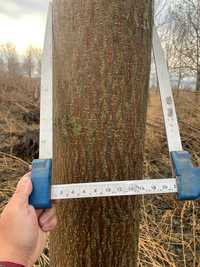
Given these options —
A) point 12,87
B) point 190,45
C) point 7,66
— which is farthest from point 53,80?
point 7,66

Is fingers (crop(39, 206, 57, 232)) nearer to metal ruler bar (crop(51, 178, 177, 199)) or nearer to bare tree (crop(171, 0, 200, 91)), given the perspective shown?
metal ruler bar (crop(51, 178, 177, 199))

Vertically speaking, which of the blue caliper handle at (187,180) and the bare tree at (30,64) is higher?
the bare tree at (30,64)

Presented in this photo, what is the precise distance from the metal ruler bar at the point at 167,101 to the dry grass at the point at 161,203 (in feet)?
3.67

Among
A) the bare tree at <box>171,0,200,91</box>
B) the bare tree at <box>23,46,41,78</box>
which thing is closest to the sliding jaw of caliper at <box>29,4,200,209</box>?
the bare tree at <box>171,0,200,91</box>

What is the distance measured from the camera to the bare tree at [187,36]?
7371 millimetres

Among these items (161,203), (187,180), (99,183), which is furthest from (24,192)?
(161,203)

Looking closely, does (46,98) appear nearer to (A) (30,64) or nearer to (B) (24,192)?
(B) (24,192)

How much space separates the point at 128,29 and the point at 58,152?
0.40 meters

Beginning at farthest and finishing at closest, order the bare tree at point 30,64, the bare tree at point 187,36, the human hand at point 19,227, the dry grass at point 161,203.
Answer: the bare tree at point 30,64 < the bare tree at point 187,36 < the dry grass at point 161,203 < the human hand at point 19,227

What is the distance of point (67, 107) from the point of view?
2.67 ft

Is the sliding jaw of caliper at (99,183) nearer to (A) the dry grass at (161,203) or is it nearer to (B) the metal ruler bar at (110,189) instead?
(B) the metal ruler bar at (110,189)

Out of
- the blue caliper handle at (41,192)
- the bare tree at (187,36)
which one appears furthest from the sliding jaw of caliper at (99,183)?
the bare tree at (187,36)

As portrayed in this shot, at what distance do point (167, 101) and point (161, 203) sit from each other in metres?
2.24

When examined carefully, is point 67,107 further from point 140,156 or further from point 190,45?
point 190,45
